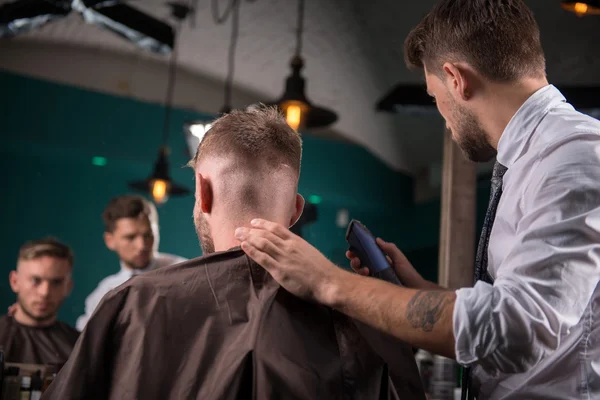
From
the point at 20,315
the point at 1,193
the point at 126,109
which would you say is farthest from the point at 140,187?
the point at 20,315

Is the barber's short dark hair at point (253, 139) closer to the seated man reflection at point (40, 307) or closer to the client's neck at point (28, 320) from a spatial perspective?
the seated man reflection at point (40, 307)

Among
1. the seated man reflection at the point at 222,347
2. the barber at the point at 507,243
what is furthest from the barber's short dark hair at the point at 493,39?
the seated man reflection at the point at 222,347

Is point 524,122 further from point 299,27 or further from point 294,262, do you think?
point 299,27

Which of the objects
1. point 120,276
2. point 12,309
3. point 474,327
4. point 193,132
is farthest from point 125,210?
point 474,327

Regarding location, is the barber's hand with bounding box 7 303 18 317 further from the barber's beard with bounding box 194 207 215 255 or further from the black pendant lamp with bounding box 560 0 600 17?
the black pendant lamp with bounding box 560 0 600 17

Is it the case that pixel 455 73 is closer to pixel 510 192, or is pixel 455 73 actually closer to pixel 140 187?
pixel 510 192

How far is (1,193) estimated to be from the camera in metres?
3.94

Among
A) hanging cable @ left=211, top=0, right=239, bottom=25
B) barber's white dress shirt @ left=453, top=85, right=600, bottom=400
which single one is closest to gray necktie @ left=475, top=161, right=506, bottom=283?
barber's white dress shirt @ left=453, top=85, right=600, bottom=400

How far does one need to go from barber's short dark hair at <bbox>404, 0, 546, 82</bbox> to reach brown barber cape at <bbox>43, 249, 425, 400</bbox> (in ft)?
1.97

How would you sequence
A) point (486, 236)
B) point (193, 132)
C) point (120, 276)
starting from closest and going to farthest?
point (486, 236), point (120, 276), point (193, 132)

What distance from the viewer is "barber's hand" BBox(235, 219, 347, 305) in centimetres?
119

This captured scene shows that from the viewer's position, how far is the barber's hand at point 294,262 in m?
1.19

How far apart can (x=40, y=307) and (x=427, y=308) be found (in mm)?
2948

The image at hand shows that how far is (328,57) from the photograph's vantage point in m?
4.64
